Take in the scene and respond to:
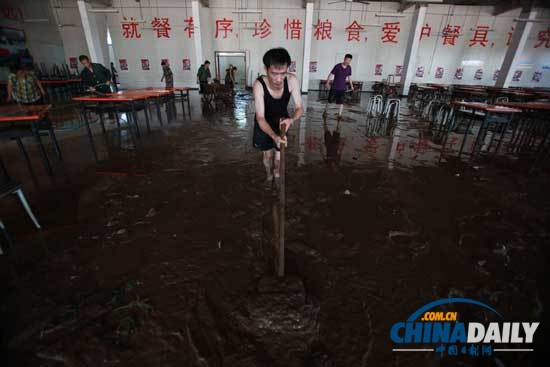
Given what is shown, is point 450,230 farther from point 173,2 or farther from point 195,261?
point 173,2

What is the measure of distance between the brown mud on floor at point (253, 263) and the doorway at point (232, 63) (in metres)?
14.6

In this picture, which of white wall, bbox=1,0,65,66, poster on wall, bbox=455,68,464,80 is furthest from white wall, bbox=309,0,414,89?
white wall, bbox=1,0,65,66

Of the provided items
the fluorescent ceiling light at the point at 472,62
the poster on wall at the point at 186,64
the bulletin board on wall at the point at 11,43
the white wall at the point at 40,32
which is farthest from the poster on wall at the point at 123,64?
the fluorescent ceiling light at the point at 472,62

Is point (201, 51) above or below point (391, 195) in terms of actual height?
above

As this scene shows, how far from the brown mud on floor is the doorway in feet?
47.9

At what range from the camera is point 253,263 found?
85.0 inches

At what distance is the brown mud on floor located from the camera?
153 centimetres

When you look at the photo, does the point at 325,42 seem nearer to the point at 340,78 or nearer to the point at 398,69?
the point at 398,69

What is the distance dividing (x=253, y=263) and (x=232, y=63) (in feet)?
56.2

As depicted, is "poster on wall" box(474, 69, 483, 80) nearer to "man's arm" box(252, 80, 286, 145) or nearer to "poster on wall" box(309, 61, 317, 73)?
"poster on wall" box(309, 61, 317, 73)

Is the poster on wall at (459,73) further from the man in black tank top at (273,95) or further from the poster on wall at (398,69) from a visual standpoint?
the man in black tank top at (273,95)

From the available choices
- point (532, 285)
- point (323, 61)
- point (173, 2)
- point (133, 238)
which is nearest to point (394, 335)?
point (532, 285)

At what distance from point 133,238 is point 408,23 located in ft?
64.9

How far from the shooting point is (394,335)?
5.32 ft
